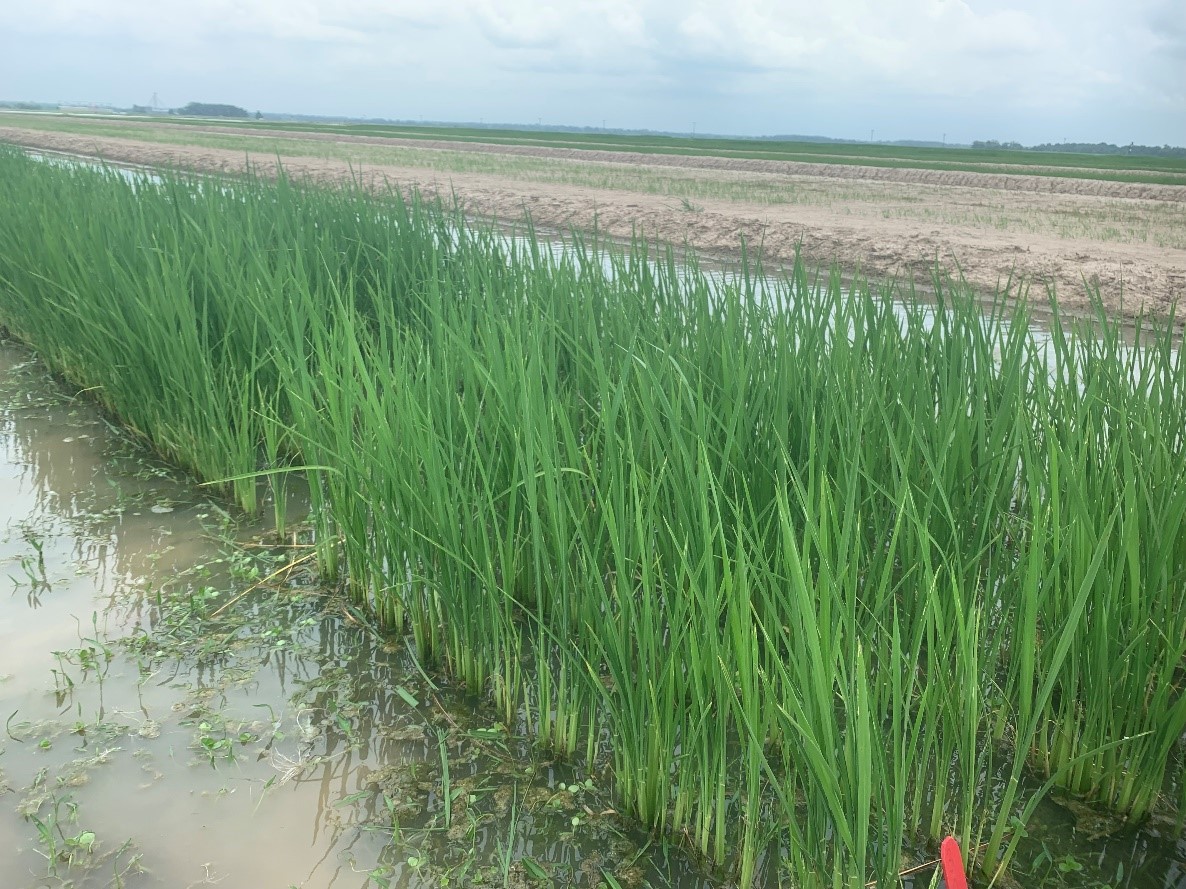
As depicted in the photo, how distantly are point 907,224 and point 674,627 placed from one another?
390 inches

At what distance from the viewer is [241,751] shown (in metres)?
2.10

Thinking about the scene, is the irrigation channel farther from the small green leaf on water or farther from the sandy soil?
the sandy soil

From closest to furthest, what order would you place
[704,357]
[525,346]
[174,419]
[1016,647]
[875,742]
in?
[875,742]
[1016,647]
[704,357]
[525,346]
[174,419]

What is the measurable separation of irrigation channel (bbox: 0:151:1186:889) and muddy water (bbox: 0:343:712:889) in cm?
1

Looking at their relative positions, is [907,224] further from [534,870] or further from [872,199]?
[534,870]

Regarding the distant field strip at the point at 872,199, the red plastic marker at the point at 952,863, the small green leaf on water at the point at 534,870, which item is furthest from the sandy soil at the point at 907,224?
the red plastic marker at the point at 952,863

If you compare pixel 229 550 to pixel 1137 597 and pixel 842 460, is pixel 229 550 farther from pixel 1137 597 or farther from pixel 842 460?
pixel 1137 597

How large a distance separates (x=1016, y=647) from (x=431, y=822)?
3.85 feet

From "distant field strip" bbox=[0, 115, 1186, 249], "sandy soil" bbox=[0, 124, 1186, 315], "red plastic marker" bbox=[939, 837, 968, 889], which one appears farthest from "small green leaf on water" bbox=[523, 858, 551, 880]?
"distant field strip" bbox=[0, 115, 1186, 249]

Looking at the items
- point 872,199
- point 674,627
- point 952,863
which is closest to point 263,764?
Answer: point 674,627

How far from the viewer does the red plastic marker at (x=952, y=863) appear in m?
0.91

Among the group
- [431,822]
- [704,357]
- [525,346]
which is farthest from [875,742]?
[525,346]

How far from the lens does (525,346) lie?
2807 mm

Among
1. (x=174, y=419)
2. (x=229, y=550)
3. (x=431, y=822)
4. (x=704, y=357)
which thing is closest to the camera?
(x=431, y=822)
